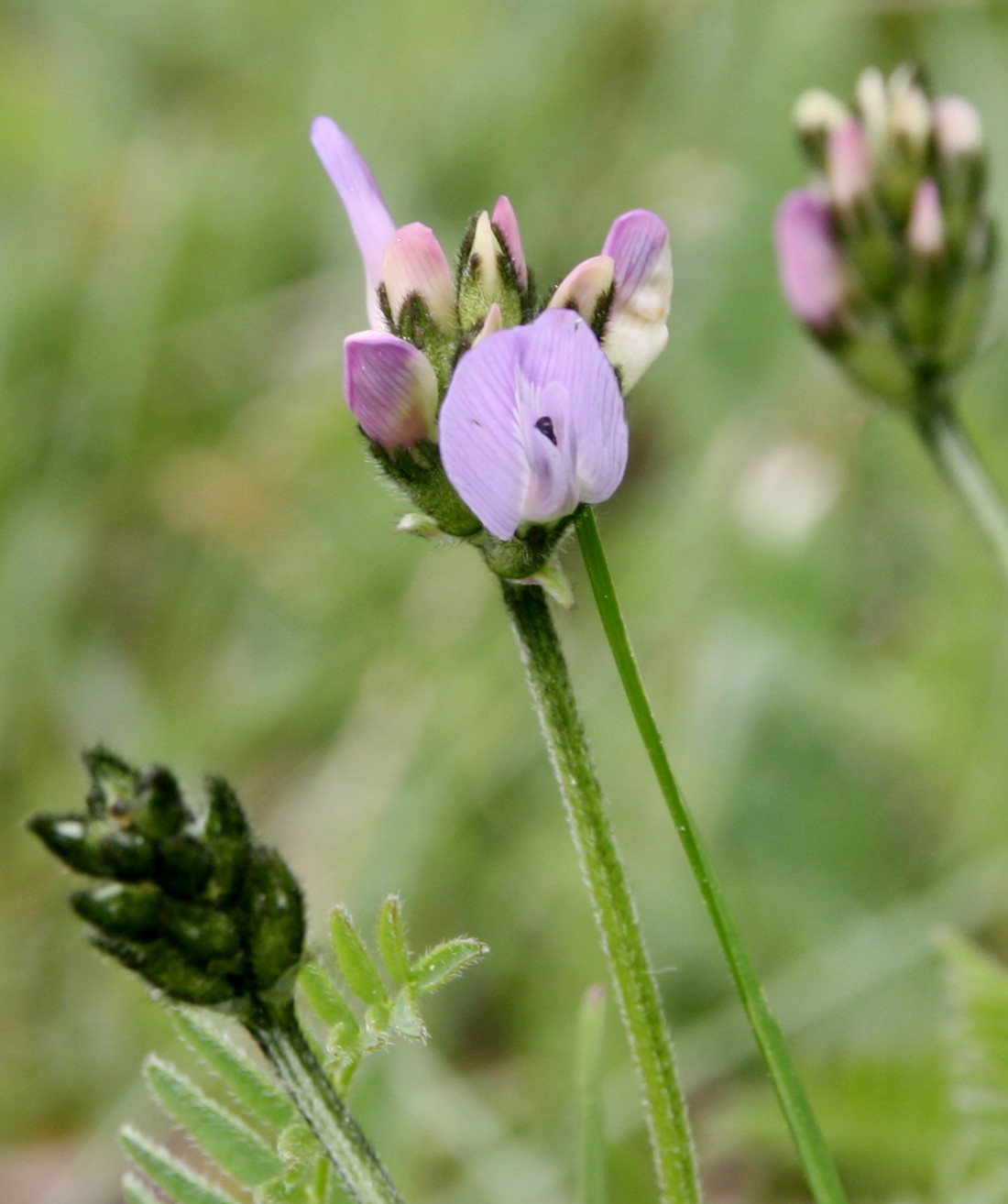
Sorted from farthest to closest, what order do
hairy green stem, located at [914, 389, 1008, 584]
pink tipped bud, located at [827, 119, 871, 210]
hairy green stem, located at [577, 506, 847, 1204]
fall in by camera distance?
1. pink tipped bud, located at [827, 119, 871, 210]
2. hairy green stem, located at [914, 389, 1008, 584]
3. hairy green stem, located at [577, 506, 847, 1204]

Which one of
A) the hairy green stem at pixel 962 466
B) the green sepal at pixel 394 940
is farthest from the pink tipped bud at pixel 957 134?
the green sepal at pixel 394 940

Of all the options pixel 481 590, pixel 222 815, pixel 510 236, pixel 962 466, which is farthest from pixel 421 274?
pixel 481 590

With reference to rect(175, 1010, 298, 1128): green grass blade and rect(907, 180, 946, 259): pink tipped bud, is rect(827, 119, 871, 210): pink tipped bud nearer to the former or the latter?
rect(907, 180, 946, 259): pink tipped bud

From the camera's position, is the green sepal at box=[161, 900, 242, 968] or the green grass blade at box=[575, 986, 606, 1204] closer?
the green sepal at box=[161, 900, 242, 968]

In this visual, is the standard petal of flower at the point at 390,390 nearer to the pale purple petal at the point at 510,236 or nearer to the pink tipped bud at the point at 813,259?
the pale purple petal at the point at 510,236

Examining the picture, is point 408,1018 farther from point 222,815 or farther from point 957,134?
point 957,134

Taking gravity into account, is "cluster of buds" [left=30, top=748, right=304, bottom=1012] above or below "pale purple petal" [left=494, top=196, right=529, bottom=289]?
below

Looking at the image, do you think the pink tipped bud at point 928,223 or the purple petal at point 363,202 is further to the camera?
the pink tipped bud at point 928,223

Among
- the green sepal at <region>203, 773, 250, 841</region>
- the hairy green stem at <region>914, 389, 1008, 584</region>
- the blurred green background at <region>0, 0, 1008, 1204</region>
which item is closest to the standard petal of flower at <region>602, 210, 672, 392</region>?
the green sepal at <region>203, 773, 250, 841</region>
